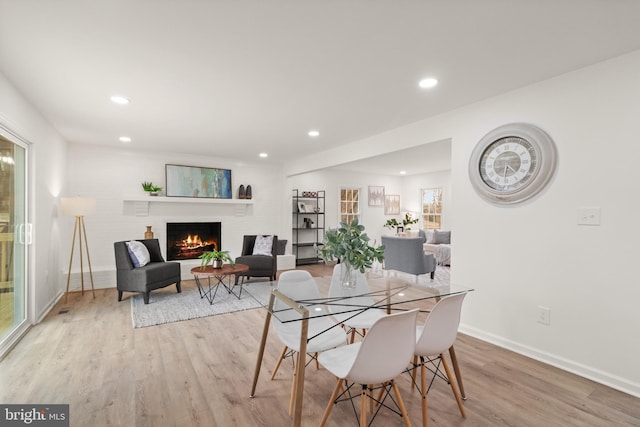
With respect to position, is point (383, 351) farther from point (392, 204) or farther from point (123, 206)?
point (392, 204)

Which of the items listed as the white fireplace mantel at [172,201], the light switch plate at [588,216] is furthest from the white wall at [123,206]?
Result: the light switch plate at [588,216]

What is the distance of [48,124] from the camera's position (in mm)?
3998

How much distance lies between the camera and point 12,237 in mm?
3043

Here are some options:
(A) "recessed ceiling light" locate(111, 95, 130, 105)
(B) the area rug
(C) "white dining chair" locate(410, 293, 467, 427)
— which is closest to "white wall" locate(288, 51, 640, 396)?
(C) "white dining chair" locate(410, 293, 467, 427)

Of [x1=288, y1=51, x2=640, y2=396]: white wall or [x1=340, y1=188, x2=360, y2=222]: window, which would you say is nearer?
[x1=288, y1=51, x2=640, y2=396]: white wall

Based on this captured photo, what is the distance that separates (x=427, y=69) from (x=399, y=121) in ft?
4.39

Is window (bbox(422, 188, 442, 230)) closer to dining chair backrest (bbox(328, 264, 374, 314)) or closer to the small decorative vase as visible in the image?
dining chair backrest (bbox(328, 264, 374, 314))

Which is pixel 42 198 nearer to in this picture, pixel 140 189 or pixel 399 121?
pixel 140 189

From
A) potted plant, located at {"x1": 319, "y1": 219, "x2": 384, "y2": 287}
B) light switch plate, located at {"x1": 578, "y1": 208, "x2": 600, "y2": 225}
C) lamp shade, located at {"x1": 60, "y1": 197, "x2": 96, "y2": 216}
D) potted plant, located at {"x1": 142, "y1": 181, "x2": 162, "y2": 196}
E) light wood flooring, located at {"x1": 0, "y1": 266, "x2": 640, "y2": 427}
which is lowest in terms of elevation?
light wood flooring, located at {"x1": 0, "y1": 266, "x2": 640, "y2": 427}

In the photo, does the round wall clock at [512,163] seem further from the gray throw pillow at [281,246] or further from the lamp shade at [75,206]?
the lamp shade at [75,206]

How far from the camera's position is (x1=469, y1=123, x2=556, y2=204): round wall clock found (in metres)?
2.69

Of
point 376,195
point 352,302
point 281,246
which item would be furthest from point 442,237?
point 352,302

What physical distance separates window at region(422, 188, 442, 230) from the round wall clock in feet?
18.4

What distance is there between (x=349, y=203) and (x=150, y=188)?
15.5 feet
